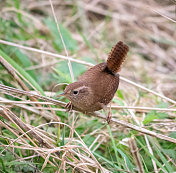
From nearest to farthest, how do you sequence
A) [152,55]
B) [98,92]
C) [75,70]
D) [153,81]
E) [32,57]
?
[98,92] < [75,70] < [32,57] < [153,81] < [152,55]

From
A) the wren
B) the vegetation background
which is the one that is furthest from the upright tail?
the vegetation background

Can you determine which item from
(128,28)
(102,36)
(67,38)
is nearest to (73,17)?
(102,36)

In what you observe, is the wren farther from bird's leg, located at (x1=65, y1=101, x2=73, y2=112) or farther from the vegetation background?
the vegetation background

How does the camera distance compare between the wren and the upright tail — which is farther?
the upright tail

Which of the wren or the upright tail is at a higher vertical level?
the upright tail

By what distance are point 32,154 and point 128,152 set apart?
870mm

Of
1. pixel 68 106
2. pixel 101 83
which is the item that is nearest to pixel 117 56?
pixel 101 83

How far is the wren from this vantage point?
2.30 m

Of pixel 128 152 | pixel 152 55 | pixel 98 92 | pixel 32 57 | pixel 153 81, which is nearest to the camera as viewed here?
pixel 98 92

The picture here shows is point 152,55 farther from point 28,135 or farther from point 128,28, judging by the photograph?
point 28,135

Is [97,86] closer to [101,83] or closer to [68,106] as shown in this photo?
[101,83]

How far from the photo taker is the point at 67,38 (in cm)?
411

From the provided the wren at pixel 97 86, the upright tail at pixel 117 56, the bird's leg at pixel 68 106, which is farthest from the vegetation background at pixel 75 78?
the upright tail at pixel 117 56

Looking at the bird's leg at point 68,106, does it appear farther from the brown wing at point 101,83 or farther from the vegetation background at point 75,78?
the brown wing at point 101,83
